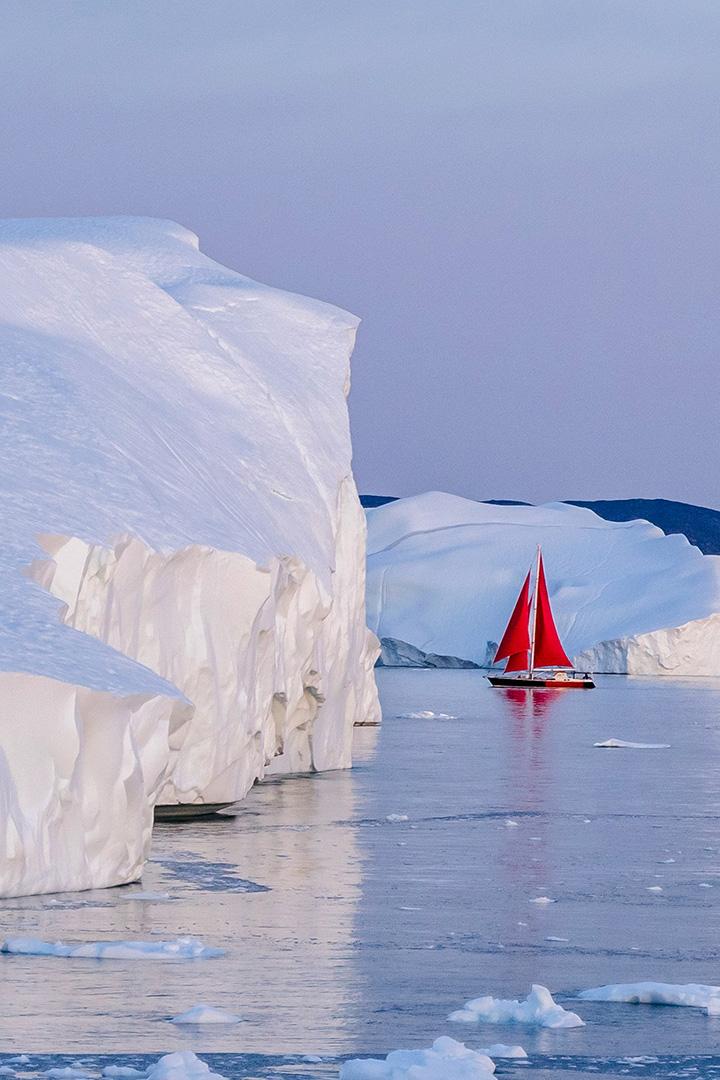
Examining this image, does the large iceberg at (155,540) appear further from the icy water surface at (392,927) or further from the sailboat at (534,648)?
the sailboat at (534,648)

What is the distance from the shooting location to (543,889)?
38.8 feet

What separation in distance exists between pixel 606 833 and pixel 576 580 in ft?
207

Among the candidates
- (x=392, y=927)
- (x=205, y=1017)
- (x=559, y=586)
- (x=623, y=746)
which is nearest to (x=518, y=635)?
(x=559, y=586)

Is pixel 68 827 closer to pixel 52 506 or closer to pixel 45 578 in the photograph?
pixel 45 578

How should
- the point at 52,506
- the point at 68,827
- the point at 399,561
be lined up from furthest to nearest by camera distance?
1. the point at 399,561
2. the point at 52,506
3. the point at 68,827

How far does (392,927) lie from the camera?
391 inches

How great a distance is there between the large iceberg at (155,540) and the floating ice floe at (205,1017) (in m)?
2.52

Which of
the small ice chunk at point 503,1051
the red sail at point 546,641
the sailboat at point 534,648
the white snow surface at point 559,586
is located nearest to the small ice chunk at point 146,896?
the small ice chunk at point 503,1051

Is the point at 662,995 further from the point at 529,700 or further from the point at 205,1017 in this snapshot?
the point at 529,700

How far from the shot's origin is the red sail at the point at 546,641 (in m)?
62.4

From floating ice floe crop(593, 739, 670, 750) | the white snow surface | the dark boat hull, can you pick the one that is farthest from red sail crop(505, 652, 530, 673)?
floating ice floe crop(593, 739, 670, 750)

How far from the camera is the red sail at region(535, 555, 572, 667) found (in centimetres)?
6238

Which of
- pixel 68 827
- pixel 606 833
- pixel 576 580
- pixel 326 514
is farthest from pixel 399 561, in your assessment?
pixel 68 827

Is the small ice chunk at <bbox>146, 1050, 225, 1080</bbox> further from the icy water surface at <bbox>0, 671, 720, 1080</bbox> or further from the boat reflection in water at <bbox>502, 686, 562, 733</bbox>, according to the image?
the boat reflection in water at <bbox>502, 686, 562, 733</bbox>
